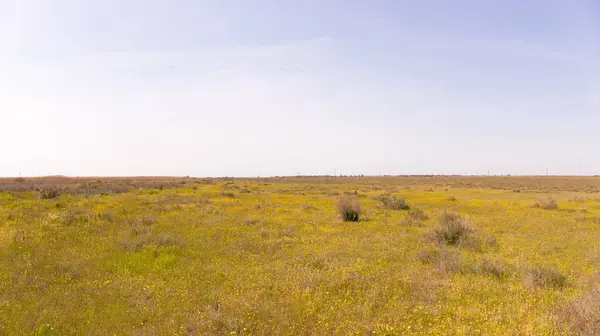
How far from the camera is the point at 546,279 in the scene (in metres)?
10.0

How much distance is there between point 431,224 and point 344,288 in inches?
518

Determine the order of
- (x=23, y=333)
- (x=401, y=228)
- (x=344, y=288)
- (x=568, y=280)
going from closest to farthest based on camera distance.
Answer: (x=23, y=333)
(x=344, y=288)
(x=568, y=280)
(x=401, y=228)

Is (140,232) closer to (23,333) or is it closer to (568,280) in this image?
(23,333)

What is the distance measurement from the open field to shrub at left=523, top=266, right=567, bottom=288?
0.03 meters

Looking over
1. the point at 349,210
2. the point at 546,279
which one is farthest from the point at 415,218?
the point at 546,279

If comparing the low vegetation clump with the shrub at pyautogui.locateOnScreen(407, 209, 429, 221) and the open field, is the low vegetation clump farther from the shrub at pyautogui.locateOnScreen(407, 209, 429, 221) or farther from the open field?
the open field

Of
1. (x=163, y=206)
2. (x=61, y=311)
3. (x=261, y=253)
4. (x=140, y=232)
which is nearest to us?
(x=61, y=311)

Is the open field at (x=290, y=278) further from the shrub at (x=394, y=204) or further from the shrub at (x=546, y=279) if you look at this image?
the shrub at (x=394, y=204)

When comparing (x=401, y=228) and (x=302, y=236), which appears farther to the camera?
(x=401, y=228)

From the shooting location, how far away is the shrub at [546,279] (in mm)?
9914

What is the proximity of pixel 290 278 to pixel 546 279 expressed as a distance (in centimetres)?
714

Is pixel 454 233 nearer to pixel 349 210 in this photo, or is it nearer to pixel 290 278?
pixel 349 210

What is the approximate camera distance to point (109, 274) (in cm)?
1091

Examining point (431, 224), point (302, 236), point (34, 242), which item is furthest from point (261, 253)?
point (431, 224)
